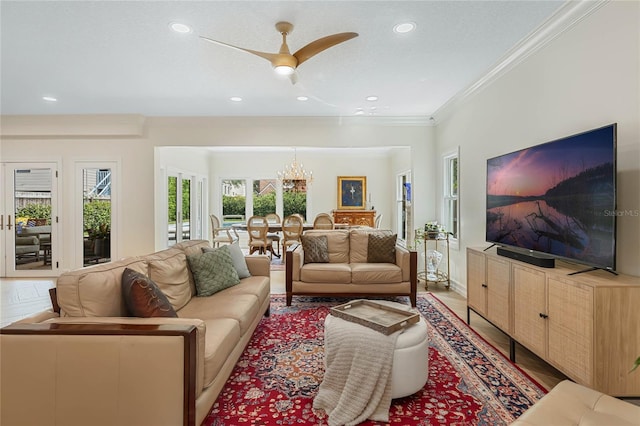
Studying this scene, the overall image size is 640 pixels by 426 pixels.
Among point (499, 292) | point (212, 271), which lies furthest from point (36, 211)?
point (499, 292)

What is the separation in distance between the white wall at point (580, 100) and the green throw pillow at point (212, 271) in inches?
117

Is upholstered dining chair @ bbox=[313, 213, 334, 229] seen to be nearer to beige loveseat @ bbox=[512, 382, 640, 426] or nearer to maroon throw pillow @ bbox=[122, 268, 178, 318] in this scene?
maroon throw pillow @ bbox=[122, 268, 178, 318]

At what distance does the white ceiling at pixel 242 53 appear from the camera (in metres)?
2.46

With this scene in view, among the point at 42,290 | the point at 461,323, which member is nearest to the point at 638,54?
the point at 461,323

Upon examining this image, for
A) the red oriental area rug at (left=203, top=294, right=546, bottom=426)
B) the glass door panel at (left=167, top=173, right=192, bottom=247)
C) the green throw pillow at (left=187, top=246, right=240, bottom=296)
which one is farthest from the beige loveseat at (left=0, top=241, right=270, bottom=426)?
the glass door panel at (left=167, top=173, right=192, bottom=247)

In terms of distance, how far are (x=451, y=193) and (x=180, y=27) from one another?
4205mm

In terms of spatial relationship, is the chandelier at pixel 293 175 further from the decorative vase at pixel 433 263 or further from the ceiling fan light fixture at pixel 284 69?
the ceiling fan light fixture at pixel 284 69

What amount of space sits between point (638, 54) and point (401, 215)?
6.11 meters

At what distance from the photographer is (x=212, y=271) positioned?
286cm

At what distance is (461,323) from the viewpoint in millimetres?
3354

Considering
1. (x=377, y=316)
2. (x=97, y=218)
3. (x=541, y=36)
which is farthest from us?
(x=97, y=218)

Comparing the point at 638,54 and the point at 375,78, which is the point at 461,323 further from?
the point at 375,78

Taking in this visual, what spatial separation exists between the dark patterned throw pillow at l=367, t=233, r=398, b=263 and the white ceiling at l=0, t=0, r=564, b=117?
1935 millimetres

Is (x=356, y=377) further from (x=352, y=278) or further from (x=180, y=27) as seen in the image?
(x=180, y=27)
